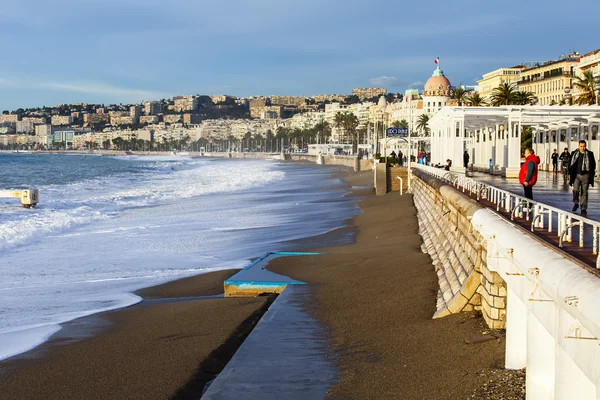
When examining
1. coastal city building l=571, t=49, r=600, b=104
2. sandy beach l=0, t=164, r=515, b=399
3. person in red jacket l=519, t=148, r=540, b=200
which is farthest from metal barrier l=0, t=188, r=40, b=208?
coastal city building l=571, t=49, r=600, b=104

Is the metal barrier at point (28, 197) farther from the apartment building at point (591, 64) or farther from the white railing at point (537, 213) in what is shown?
the apartment building at point (591, 64)

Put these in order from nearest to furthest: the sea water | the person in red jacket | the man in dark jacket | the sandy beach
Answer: the sandy beach → the sea water → the man in dark jacket → the person in red jacket

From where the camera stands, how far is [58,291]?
13078mm

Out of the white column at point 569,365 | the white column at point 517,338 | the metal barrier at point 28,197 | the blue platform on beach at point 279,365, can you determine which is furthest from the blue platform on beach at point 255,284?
the metal barrier at point 28,197

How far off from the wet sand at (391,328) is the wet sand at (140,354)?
4.07 feet

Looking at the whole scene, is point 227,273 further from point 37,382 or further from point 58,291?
point 37,382

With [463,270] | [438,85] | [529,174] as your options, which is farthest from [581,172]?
[438,85]

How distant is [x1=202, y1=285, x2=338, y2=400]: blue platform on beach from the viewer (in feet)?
22.7

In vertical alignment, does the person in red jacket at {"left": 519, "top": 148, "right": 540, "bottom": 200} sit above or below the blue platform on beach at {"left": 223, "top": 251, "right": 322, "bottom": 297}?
above

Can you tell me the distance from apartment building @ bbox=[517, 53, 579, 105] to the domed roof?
42356mm

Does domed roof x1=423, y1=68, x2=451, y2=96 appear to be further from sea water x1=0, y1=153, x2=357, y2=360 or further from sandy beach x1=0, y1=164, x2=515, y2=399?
sandy beach x1=0, y1=164, x2=515, y2=399

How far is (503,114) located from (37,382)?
903 inches

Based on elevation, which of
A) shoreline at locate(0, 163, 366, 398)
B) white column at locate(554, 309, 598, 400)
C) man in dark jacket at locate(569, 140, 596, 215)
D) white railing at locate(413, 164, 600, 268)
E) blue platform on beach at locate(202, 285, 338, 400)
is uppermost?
man in dark jacket at locate(569, 140, 596, 215)

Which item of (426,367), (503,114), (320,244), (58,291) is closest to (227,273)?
(58,291)
